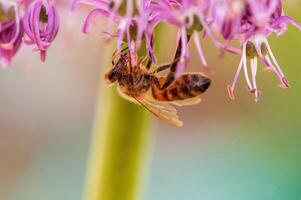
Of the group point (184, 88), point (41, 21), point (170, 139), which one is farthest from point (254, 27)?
point (170, 139)

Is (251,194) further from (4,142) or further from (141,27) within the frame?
(141,27)

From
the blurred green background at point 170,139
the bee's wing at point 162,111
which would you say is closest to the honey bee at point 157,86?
the bee's wing at point 162,111

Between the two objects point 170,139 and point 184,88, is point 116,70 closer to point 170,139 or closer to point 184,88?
point 184,88

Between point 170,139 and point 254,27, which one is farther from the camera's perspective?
point 170,139

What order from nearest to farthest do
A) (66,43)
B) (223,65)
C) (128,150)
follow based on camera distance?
(128,150) < (66,43) < (223,65)

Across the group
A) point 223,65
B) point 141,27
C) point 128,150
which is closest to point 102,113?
point 128,150

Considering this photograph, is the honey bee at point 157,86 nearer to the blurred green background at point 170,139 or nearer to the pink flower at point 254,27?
the pink flower at point 254,27

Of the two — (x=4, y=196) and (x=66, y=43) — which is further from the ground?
(x=66, y=43)

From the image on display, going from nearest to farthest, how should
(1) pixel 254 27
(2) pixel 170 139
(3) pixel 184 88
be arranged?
1. (1) pixel 254 27
2. (3) pixel 184 88
3. (2) pixel 170 139
